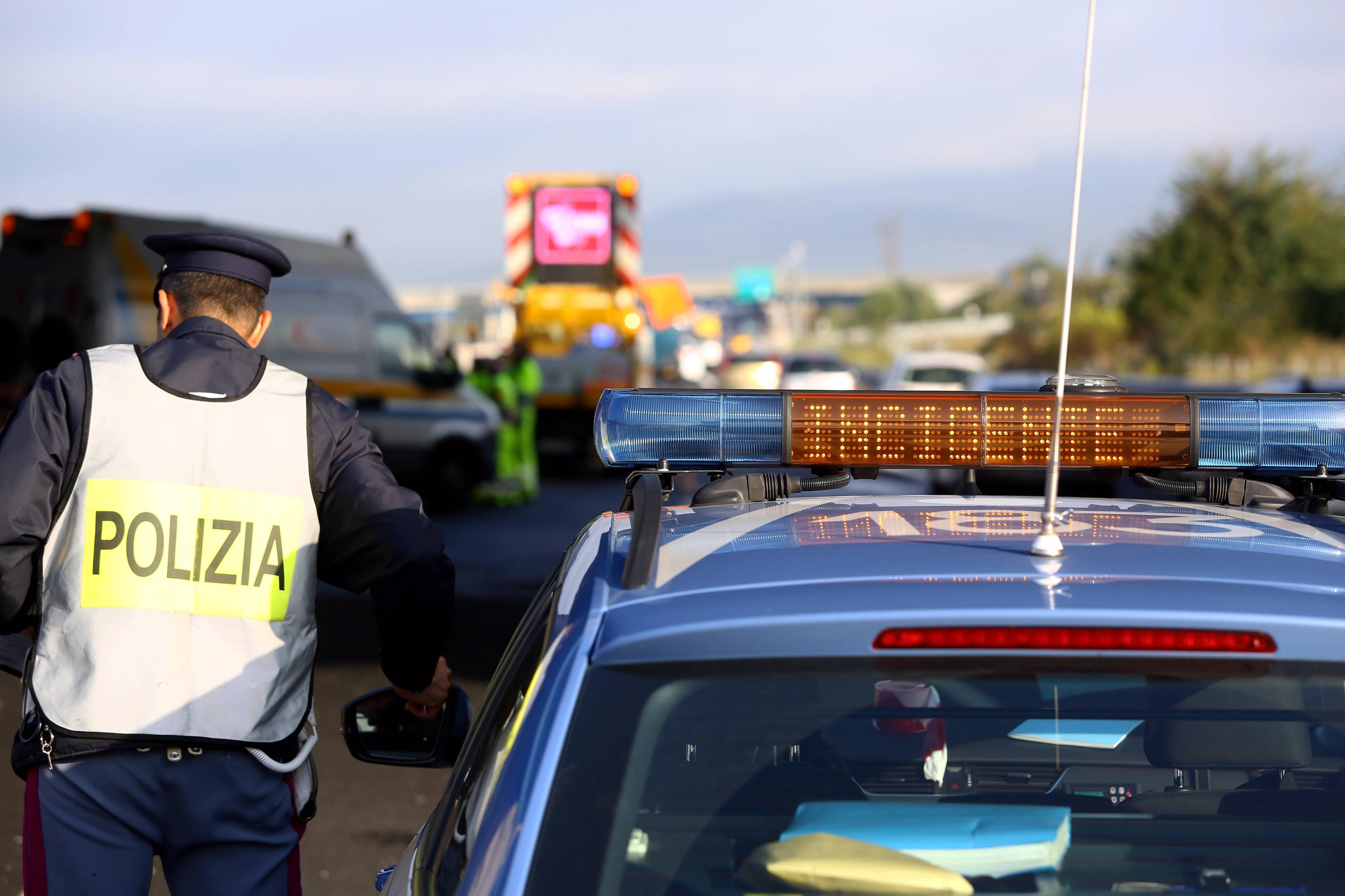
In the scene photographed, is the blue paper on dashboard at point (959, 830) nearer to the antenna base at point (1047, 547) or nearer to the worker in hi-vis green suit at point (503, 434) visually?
the antenna base at point (1047, 547)

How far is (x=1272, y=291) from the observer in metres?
48.6

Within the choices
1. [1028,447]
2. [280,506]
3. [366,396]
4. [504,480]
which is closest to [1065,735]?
[1028,447]

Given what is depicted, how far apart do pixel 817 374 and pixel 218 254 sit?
33015 mm

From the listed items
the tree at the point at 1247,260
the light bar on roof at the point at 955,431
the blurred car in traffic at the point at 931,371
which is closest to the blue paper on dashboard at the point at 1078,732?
the light bar on roof at the point at 955,431

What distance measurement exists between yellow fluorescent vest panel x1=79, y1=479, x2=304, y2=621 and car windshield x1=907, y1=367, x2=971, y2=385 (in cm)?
2060

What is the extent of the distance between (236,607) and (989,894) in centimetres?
146

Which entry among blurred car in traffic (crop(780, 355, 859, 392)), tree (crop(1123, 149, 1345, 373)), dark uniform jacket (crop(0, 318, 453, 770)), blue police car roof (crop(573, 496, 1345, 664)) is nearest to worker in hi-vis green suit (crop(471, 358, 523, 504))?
dark uniform jacket (crop(0, 318, 453, 770))

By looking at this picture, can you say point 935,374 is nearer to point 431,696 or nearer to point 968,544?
point 431,696

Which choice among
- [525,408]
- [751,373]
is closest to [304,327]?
[525,408]

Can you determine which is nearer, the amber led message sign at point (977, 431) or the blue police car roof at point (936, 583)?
the blue police car roof at point (936, 583)

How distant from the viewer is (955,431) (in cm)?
286

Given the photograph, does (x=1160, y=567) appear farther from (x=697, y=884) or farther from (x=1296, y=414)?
(x=1296, y=414)

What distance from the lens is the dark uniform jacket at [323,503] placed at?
2.54m

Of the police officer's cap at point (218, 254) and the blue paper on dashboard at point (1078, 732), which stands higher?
the police officer's cap at point (218, 254)
